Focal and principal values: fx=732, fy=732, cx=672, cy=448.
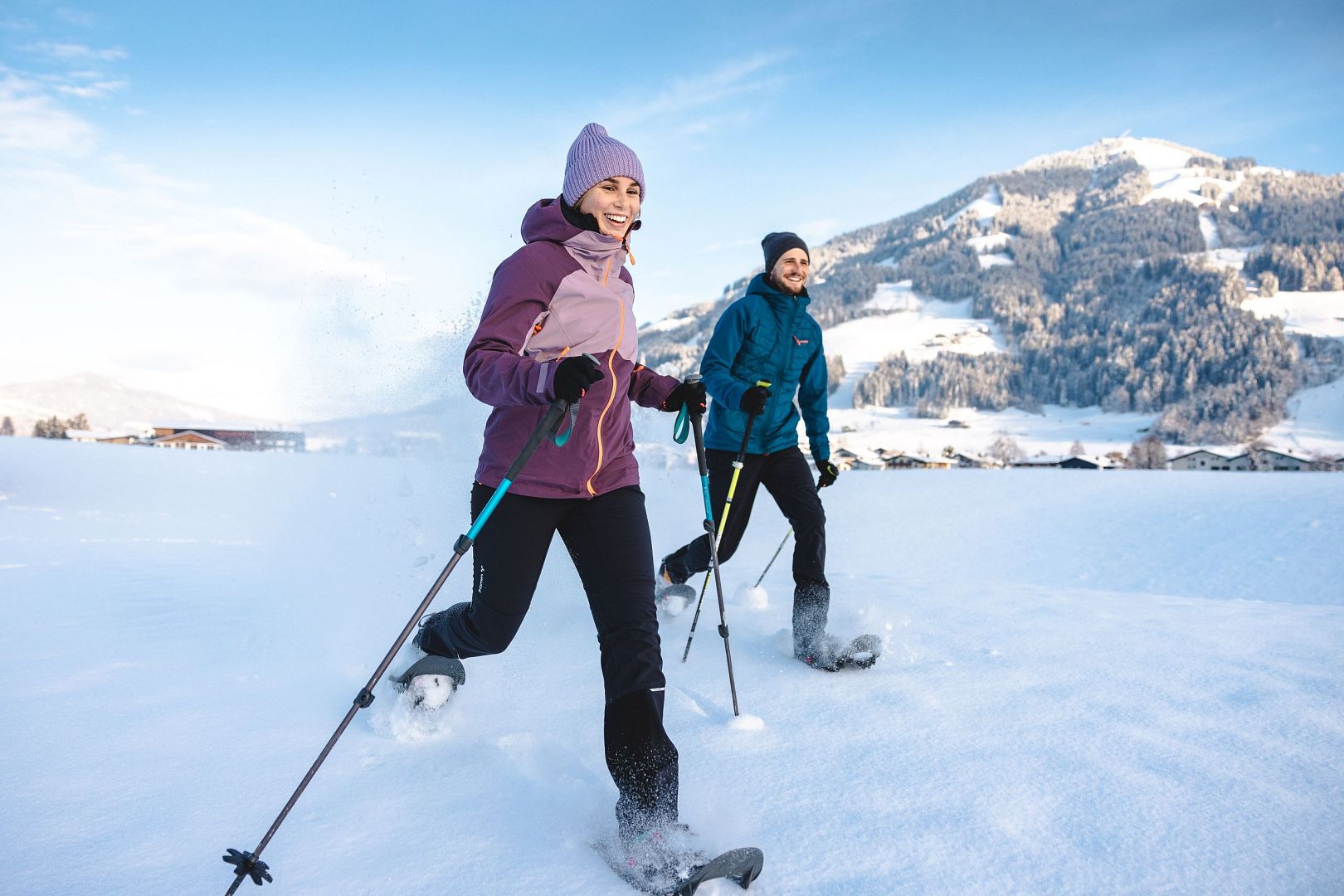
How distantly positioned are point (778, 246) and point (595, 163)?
1790 mm

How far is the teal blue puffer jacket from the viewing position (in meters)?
3.85

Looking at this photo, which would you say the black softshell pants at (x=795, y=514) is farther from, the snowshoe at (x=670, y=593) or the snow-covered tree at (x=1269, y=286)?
the snow-covered tree at (x=1269, y=286)

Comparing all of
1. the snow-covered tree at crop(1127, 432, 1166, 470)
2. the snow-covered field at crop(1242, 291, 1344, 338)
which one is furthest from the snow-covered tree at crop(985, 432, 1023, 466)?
the snow-covered field at crop(1242, 291, 1344, 338)

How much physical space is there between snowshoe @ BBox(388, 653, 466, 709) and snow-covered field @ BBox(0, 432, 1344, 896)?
0.29 feet

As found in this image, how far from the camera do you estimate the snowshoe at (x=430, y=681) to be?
9.07ft

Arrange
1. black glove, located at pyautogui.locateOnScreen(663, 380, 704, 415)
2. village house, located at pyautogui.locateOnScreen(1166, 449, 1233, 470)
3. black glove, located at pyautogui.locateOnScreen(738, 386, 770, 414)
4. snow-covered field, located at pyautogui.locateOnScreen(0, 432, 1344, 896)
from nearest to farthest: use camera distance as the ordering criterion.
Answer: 1. snow-covered field, located at pyautogui.locateOnScreen(0, 432, 1344, 896)
2. black glove, located at pyautogui.locateOnScreen(663, 380, 704, 415)
3. black glove, located at pyautogui.locateOnScreen(738, 386, 770, 414)
4. village house, located at pyautogui.locateOnScreen(1166, 449, 1233, 470)

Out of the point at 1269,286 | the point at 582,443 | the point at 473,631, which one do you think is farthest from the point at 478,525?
the point at 1269,286

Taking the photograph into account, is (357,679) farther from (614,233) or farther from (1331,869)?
(1331,869)

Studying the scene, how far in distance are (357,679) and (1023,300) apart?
161m

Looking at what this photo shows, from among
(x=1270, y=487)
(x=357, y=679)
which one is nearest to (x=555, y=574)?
(x=357, y=679)

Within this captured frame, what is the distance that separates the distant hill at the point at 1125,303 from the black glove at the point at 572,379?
86.5 metres

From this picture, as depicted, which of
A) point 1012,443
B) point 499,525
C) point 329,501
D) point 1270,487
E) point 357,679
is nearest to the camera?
point 499,525

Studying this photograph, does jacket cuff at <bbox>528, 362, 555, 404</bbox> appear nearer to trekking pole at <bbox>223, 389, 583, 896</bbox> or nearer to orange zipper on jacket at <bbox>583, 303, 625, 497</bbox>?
trekking pole at <bbox>223, 389, 583, 896</bbox>

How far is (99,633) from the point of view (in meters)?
4.08
